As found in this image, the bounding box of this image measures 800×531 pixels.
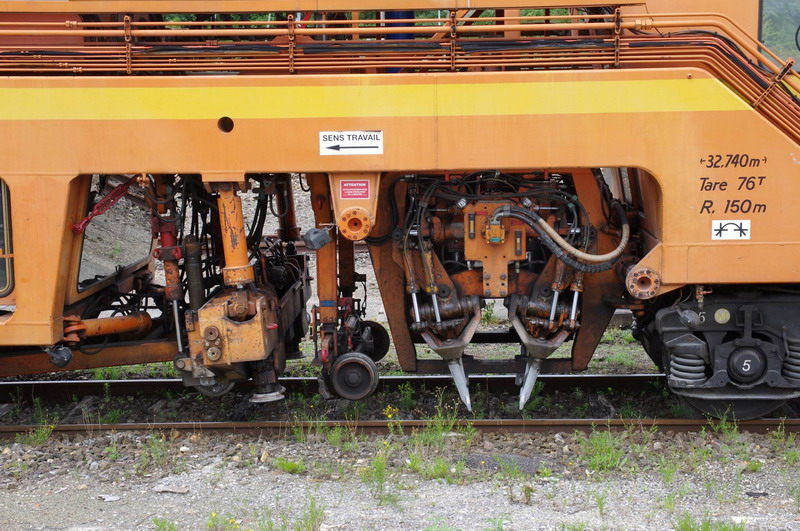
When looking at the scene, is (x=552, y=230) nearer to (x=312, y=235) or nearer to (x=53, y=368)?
(x=312, y=235)

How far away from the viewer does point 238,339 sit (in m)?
5.44

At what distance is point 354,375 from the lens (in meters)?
5.75

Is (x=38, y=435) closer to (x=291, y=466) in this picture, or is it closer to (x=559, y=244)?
(x=291, y=466)

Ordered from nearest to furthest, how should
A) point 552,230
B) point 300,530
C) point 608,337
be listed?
point 300,530 → point 552,230 → point 608,337

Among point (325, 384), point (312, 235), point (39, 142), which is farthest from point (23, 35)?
point (325, 384)

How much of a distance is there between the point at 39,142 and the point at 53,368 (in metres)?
1.76

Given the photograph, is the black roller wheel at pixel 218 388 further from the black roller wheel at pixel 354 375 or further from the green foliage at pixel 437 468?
the green foliage at pixel 437 468

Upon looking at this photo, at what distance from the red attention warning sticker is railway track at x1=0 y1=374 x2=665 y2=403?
216 centimetres

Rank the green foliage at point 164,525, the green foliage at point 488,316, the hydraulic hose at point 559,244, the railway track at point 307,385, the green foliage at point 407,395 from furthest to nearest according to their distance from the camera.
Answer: the green foliage at point 488,316
the railway track at point 307,385
the green foliage at point 407,395
the hydraulic hose at point 559,244
the green foliage at point 164,525

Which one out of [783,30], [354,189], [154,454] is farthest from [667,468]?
[783,30]

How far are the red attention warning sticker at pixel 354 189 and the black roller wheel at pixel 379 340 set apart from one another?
1.85 metres

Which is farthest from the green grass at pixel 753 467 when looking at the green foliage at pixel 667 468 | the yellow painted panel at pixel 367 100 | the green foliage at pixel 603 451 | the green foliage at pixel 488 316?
the green foliage at pixel 488 316

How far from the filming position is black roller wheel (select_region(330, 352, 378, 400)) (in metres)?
5.71

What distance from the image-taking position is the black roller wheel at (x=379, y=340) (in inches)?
269
